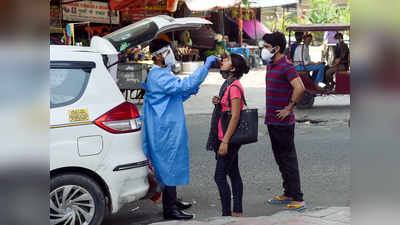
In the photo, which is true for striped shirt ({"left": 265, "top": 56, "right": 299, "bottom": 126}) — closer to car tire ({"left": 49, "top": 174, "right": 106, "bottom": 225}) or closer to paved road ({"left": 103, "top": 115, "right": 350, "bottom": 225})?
paved road ({"left": 103, "top": 115, "right": 350, "bottom": 225})

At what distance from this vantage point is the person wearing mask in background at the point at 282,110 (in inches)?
204

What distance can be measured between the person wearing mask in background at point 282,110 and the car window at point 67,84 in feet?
6.44

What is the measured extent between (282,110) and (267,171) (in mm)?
1870

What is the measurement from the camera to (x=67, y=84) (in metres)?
4.34

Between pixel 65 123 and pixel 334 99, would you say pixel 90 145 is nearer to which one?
pixel 65 123

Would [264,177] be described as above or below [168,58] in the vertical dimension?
below

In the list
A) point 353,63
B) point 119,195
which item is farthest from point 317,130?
point 353,63

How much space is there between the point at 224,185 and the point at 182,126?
0.70m

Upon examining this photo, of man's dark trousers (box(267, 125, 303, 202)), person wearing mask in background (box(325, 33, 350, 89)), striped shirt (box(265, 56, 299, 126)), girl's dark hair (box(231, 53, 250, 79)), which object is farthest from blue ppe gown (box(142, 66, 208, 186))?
person wearing mask in background (box(325, 33, 350, 89))

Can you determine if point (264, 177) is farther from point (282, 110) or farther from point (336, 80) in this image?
Answer: point (336, 80)

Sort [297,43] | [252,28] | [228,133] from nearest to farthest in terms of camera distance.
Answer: [228,133] → [297,43] → [252,28]

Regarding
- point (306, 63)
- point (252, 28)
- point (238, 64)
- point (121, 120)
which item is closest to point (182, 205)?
point (121, 120)

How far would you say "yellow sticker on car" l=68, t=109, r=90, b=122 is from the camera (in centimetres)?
419

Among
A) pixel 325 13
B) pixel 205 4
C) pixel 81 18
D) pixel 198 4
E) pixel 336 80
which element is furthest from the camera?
pixel 325 13
